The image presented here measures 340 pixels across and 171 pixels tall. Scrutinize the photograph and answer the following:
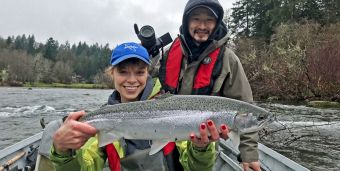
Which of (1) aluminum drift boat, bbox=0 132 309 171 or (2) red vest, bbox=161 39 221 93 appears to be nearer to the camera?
(2) red vest, bbox=161 39 221 93

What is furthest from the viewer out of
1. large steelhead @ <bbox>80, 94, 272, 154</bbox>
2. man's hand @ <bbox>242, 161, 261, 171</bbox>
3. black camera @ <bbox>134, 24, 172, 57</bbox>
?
black camera @ <bbox>134, 24, 172, 57</bbox>

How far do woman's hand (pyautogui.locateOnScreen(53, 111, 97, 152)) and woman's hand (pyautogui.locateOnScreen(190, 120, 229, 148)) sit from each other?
787 mm

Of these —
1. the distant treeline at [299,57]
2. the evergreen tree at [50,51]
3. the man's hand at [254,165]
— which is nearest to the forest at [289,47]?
the distant treeline at [299,57]

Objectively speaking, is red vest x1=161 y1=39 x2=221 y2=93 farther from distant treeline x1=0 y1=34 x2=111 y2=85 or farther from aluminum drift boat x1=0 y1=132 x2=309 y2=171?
distant treeline x1=0 y1=34 x2=111 y2=85

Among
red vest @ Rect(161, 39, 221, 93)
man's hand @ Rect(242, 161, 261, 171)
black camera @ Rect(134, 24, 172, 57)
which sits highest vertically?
black camera @ Rect(134, 24, 172, 57)

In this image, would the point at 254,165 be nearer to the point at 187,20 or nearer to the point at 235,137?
the point at 235,137

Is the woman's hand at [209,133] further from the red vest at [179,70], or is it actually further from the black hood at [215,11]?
the black hood at [215,11]

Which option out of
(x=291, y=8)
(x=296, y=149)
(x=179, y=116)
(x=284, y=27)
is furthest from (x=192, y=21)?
(x=291, y=8)

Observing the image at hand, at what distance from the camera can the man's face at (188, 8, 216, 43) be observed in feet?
14.5

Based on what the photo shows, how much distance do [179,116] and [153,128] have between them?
220 mm

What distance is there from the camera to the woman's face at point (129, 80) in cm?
361

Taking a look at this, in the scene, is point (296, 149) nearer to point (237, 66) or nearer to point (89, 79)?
point (237, 66)

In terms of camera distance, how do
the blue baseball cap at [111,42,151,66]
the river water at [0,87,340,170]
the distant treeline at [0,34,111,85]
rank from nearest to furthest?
the blue baseball cap at [111,42,151,66]
the river water at [0,87,340,170]
the distant treeline at [0,34,111,85]

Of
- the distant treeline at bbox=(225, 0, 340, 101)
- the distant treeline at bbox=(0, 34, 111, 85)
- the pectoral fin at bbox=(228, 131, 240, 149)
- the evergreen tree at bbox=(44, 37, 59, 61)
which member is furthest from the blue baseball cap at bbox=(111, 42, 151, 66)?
the evergreen tree at bbox=(44, 37, 59, 61)
